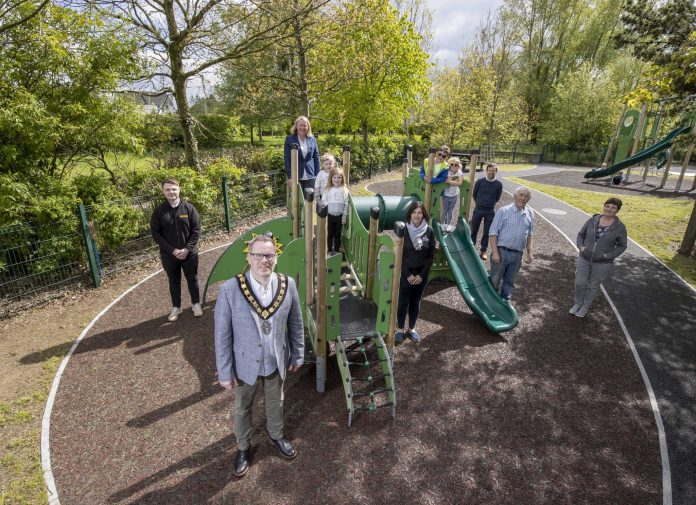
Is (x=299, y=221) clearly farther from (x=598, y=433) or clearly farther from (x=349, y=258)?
(x=598, y=433)

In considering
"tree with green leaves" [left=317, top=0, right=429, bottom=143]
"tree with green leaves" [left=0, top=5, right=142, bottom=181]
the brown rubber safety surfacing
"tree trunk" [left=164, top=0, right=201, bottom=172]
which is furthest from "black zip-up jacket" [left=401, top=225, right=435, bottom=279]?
"tree with green leaves" [left=317, top=0, right=429, bottom=143]

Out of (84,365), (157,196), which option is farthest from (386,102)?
(84,365)

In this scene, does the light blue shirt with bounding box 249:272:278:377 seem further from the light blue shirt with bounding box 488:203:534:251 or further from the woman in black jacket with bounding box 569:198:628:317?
the woman in black jacket with bounding box 569:198:628:317

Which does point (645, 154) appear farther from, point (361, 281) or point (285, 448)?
point (285, 448)

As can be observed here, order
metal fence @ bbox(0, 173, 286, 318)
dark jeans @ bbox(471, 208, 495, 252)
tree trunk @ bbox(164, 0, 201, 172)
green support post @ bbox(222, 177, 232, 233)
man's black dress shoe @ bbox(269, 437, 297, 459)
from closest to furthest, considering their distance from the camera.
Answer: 1. man's black dress shoe @ bbox(269, 437, 297, 459)
2. metal fence @ bbox(0, 173, 286, 318)
3. dark jeans @ bbox(471, 208, 495, 252)
4. green support post @ bbox(222, 177, 232, 233)
5. tree trunk @ bbox(164, 0, 201, 172)

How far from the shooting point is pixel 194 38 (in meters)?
10.8

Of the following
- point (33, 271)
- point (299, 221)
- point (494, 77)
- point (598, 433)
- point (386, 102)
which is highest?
point (494, 77)

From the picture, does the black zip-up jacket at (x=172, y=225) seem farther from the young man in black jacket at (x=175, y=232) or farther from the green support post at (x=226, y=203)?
the green support post at (x=226, y=203)

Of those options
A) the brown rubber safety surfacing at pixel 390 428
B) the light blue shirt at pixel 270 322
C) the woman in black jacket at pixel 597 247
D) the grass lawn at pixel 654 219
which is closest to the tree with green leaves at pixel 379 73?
the grass lawn at pixel 654 219

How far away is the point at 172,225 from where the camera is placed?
5.52 meters

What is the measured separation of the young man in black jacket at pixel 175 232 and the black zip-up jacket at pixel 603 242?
610 cm

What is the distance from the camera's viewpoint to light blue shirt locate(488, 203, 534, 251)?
5.82 meters

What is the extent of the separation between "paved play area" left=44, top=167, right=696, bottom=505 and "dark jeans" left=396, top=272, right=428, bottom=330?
1.26 ft

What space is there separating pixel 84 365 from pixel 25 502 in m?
2.03
